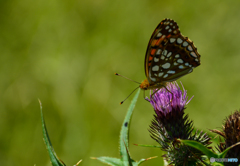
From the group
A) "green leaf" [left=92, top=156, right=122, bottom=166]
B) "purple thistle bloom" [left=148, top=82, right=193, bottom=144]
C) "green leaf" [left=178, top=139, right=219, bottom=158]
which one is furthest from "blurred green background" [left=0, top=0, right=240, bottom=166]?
"green leaf" [left=178, top=139, right=219, bottom=158]

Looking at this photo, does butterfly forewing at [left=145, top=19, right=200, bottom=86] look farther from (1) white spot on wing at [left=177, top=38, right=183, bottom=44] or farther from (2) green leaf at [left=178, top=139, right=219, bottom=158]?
(2) green leaf at [left=178, top=139, right=219, bottom=158]

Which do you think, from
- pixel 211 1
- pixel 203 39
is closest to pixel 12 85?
pixel 203 39

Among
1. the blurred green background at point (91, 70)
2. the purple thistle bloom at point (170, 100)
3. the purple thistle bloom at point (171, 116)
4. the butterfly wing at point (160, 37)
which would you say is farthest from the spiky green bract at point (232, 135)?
the blurred green background at point (91, 70)

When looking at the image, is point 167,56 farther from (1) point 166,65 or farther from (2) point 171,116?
(2) point 171,116

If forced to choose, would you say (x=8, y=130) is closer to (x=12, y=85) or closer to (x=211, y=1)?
(x=12, y=85)

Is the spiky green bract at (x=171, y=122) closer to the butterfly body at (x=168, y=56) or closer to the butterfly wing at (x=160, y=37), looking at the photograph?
the butterfly body at (x=168, y=56)
